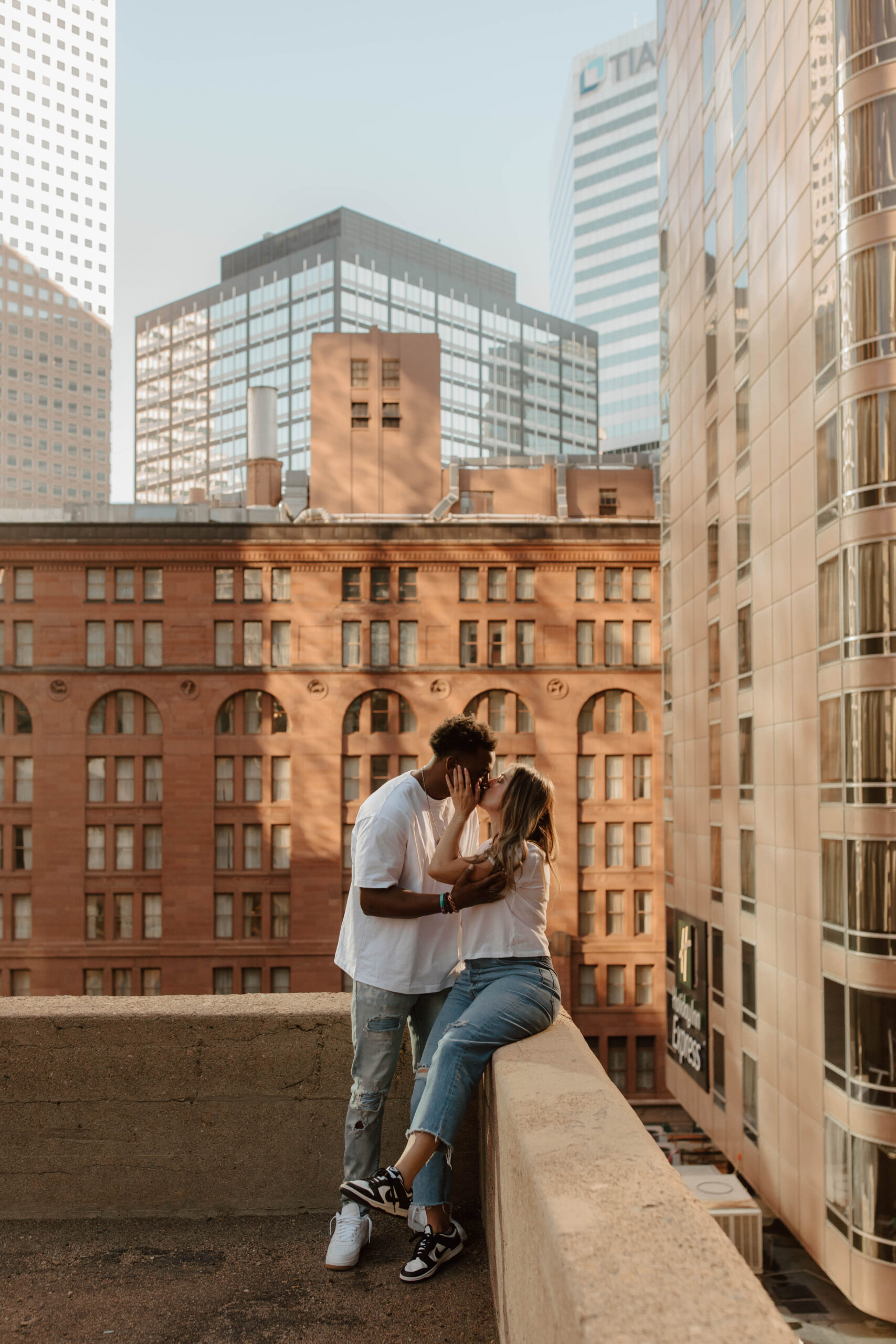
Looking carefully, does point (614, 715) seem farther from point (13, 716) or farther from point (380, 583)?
point (13, 716)

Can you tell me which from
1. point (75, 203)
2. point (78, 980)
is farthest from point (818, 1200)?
point (75, 203)

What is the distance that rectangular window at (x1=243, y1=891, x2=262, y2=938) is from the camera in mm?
52500

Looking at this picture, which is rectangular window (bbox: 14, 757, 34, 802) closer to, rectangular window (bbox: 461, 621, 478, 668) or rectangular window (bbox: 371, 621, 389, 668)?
rectangular window (bbox: 371, 621, 389, 668)

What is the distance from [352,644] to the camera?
177ft

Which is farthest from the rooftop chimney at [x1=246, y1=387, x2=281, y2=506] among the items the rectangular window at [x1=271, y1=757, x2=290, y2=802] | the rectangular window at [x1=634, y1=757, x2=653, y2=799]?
the rectangular window at [x1=634, y1=757, x2=653, y2=799]

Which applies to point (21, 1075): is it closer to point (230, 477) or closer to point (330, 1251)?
point (330, 1251)

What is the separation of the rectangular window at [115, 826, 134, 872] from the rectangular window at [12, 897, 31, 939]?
177 inches

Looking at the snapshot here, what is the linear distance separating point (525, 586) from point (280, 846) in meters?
17.2

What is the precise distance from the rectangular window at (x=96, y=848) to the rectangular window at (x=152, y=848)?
193 cm

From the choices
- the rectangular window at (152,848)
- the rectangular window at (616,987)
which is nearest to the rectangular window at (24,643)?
the rectangular window at (152,848)

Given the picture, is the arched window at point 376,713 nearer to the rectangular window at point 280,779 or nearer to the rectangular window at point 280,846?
the rectangular window at point 280,779

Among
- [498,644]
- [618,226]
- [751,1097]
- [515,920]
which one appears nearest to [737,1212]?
[751,1097]

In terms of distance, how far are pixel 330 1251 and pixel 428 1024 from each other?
3.41 feet

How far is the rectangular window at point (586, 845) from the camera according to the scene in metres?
53.4
